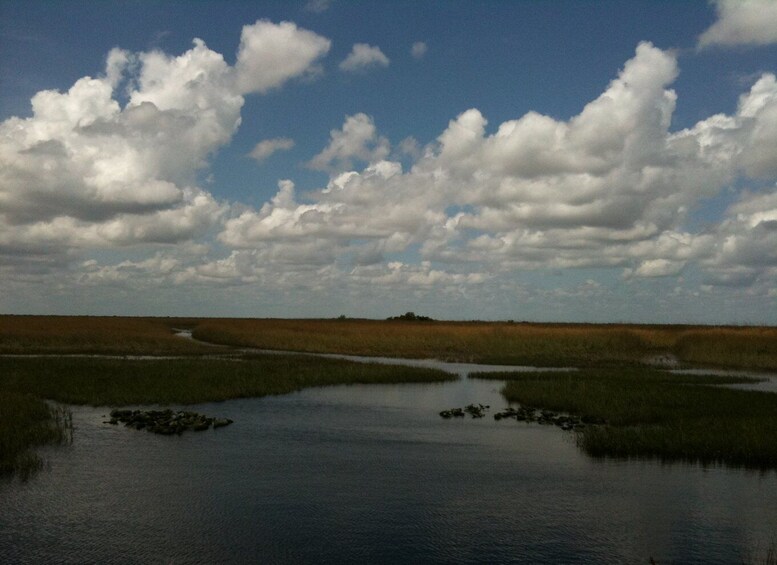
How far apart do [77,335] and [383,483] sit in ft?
194

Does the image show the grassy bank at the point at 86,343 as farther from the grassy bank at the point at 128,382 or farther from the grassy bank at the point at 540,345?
the grassy bank at the point at 128,382

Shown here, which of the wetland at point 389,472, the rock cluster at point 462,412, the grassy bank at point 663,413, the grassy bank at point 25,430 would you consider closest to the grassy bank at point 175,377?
the wetland at point 389,472

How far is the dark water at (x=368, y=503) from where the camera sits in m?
13.2

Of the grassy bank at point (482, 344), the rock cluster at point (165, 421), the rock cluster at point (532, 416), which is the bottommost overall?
the rock cluster at point (165, 421)

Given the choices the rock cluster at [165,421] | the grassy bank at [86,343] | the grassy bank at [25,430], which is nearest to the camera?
the grassy bank at [25,430]

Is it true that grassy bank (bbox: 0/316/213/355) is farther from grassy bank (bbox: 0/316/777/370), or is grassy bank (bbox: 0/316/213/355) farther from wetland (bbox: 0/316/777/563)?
wetland (bbox: 0/316/777/563)

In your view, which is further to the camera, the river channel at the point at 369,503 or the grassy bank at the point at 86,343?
the grassy bank at the point at 86,343

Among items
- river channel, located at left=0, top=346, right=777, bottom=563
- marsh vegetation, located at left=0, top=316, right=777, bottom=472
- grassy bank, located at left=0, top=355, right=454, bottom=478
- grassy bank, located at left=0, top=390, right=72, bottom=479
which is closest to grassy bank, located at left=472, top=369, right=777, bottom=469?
marsh vegetation, located at left=0, top=316, right=777, bottom=472

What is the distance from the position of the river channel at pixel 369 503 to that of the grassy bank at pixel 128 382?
133cm

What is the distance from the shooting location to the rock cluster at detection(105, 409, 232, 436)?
2361 centimetres

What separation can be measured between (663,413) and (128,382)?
2574 cm

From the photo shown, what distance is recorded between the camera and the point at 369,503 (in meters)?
16.0

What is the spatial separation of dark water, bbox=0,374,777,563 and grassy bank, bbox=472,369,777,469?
1.21 metres

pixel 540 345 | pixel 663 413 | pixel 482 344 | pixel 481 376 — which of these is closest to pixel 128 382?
pixel 481 376
